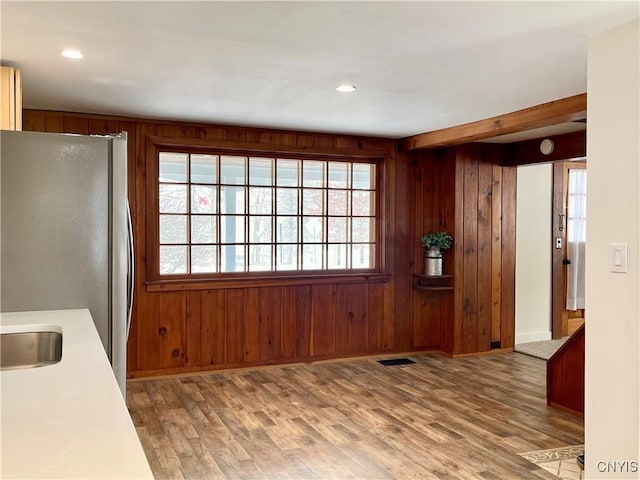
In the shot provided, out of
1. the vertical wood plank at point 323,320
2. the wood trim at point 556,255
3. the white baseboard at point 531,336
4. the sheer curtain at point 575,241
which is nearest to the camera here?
the vertical wood plank at point 323,320

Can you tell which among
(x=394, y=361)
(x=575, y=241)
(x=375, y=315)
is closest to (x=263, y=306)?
(x=375, y=315)

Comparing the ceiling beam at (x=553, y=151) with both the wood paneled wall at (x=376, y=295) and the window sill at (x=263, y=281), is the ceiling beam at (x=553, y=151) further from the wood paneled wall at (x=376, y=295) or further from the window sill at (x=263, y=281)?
the window sill at (x=263, y=281)

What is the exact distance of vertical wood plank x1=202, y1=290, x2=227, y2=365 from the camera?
16.7 feet

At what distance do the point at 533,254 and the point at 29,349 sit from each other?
5.42 meters

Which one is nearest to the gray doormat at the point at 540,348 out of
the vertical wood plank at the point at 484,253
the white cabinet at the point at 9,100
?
the vertical wood plank at the point at 484,253

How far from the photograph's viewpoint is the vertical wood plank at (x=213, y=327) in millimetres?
5098

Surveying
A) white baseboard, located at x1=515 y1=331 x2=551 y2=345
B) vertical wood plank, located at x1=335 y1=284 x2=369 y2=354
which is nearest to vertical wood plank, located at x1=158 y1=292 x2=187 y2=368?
vertical wood plank, located at x1=335 y1=284 x2=369 y2=354

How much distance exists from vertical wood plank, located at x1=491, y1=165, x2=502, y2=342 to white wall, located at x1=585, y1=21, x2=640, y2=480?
3.45 meters

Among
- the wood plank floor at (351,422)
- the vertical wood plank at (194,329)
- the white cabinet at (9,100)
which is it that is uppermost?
the white cabinet at (9,100)

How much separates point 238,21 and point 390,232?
12.1 feet

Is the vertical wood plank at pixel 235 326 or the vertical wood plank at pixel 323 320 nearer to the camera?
the vertical wood plank at pixel 235 326

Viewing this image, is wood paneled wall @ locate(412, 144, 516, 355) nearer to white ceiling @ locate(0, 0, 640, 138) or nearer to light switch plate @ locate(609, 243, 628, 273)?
white ceiling @ locate(0, 0, 640, 138)

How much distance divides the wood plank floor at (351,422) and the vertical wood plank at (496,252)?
71cm

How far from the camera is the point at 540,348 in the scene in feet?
20.1
